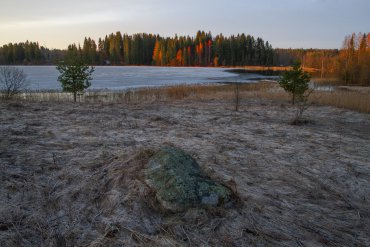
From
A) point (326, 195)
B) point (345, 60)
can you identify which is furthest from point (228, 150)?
point (345, 60)

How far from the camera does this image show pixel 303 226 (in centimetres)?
362

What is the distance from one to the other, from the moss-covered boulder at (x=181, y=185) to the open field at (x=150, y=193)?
0.14 metres

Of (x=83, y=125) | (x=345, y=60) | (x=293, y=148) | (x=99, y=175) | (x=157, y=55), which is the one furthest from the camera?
(x=157, y=55)

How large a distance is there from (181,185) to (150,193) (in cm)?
46

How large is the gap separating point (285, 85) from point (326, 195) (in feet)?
39.1

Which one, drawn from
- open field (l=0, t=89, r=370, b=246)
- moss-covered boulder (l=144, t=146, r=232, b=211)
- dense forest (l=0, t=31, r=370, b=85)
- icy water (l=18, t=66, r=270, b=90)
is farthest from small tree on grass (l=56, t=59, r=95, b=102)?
dense forest (l=0, t=31, r=370, b=85)

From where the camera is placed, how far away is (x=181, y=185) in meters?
3.75

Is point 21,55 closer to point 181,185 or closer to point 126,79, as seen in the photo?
point 126,79

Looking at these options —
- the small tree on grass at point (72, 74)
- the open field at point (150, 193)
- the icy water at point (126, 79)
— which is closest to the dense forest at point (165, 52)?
the icy water at point (126, 79)

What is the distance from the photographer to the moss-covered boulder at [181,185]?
3.63 m

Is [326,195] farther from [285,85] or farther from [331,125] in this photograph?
[285,85]

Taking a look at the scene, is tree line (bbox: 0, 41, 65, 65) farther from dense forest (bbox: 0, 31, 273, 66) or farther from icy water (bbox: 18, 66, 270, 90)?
icy water (bbox: 18, 66, 270, 90)

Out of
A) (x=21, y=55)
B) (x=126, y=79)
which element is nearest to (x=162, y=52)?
(x=21, y=55)

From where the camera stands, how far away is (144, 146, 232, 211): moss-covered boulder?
3.63 m
